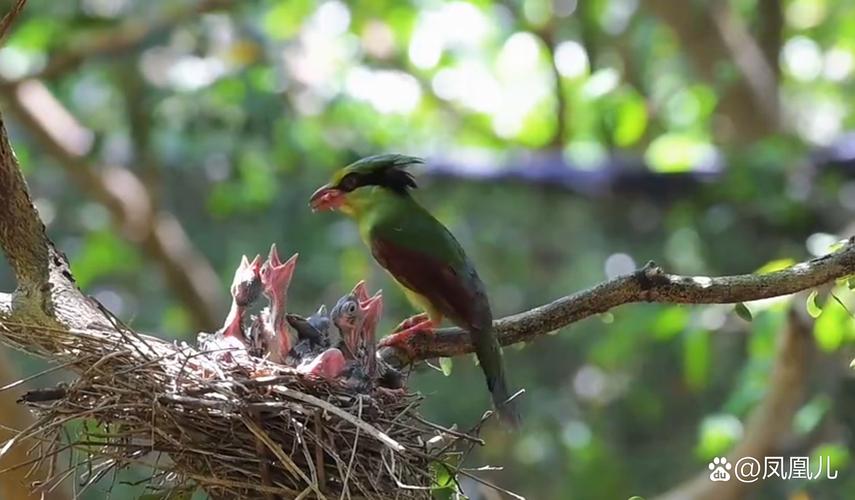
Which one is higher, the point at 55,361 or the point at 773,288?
the point at 773,288

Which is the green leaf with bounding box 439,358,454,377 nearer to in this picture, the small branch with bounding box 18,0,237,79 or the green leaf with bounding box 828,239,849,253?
the green leaf with bounding box 828,239,849,253

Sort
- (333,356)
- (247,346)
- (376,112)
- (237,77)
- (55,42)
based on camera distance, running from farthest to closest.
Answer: (376,112), (237,77), (55,42), (247,346), (333,356)

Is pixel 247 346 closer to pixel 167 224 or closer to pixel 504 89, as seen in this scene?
pixel 167 224

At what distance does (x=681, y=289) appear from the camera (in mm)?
3385

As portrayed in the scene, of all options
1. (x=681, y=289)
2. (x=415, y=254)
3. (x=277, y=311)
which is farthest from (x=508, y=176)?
(x=681, y=289)

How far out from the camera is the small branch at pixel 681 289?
10.8 feet

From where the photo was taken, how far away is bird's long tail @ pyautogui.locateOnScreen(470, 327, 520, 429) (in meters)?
3.88

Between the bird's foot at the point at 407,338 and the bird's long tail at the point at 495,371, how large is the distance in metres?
0.18

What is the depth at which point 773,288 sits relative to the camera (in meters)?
3.30

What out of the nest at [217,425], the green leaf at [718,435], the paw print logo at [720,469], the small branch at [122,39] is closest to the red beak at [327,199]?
the nest at [217,425]

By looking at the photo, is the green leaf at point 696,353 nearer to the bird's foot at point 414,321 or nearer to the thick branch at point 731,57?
→ the bird's foot at point 414,321

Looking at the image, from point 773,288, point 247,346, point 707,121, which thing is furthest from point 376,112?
point 773,288

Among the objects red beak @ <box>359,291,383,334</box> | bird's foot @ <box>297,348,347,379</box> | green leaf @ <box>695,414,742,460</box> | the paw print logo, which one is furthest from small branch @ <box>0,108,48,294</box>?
the paw print logo

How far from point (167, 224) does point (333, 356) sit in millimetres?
5271
